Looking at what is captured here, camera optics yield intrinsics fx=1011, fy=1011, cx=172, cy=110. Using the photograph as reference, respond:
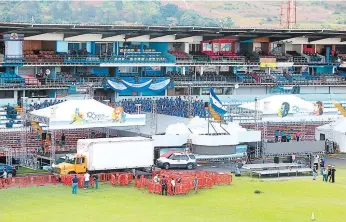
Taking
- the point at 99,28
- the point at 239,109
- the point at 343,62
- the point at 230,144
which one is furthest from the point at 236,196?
the point at 343,62

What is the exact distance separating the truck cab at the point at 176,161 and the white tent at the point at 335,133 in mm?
16347

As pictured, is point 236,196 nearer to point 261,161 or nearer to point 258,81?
point 261,161

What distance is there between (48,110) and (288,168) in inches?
626

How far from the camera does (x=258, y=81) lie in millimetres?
96562

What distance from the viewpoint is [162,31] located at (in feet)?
290

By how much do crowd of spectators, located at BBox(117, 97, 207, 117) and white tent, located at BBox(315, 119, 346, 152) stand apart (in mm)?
10795

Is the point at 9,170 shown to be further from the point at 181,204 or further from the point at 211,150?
the point at 211,150

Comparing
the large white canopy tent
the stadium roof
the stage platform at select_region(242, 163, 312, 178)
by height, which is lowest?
the stage platform at select_region(242, 163, 312, 178)

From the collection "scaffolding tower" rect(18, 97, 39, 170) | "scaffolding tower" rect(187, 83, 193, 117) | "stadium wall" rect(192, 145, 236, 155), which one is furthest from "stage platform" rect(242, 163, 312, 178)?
"scaffolding tower" rect(187, 83, 193, 117)

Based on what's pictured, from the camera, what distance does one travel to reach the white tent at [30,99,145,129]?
211 ft

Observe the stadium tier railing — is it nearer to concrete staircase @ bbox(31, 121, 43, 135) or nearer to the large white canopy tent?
concrete staircase @ bbox(31, 121, 43, 135)

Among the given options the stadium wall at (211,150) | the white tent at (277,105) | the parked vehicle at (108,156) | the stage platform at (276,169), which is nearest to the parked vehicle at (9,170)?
the parked vehicle at (108,156)

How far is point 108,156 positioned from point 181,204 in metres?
9.49

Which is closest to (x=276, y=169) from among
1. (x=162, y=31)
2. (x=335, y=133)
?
(x=335, y=133)
